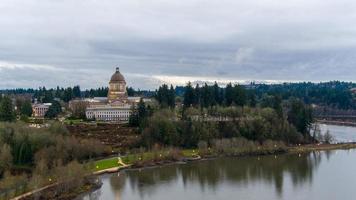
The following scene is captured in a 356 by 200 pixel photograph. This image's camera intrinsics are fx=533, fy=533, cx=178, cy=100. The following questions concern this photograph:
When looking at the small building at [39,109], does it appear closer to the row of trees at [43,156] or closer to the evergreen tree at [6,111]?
the evergreen tree at [6,111]

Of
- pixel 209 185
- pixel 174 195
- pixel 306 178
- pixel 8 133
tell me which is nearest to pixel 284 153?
pixel 306 178

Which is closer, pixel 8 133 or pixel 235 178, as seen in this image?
pixel 235 178

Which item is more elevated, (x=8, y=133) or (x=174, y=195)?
(x=8, y=133)

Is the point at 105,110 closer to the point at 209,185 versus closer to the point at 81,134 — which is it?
the point at 81,134

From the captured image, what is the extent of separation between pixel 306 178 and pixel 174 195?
12558 millimetres

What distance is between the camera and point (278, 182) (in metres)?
42.2

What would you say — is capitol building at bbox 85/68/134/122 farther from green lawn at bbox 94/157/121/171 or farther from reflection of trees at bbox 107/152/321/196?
reflection of trees at bbox 107/152/321/196

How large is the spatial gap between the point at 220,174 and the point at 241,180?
10.1ft

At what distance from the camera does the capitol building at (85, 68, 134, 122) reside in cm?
8169

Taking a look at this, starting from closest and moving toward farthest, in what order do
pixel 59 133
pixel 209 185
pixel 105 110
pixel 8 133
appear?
pixel 209 185 → pixel 8 133 → pixel 59 133 → pixel 105 110

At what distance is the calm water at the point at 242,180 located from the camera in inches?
1465

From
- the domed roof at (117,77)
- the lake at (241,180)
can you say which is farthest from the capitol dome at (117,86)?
the lake at (241,180)

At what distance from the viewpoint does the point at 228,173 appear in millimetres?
46000

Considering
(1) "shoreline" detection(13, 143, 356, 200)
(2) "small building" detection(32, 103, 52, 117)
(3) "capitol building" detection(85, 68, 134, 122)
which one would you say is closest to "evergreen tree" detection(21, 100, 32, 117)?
(2) "small building" detection(32, 103, 52, 117)
